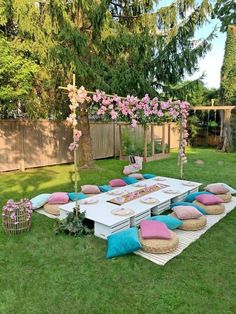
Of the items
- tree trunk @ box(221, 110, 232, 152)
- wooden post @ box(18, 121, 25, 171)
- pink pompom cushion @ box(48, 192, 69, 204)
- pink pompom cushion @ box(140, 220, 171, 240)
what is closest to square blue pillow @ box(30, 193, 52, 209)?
pink pompom cushion @ box(48, 192, 69, 204)

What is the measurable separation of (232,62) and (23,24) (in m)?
11.5

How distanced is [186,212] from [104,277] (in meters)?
1.81

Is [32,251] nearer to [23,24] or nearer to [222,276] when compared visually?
[222,276]

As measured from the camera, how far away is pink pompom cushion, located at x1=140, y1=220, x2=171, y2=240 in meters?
3.52

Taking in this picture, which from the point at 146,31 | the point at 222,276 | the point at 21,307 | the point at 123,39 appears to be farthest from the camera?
the point at 146,31

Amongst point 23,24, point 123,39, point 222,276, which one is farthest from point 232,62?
point 222,276

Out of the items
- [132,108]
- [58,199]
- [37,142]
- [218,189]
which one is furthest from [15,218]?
[37,142]

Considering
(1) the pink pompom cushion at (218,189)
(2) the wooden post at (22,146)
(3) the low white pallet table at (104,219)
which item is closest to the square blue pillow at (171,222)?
(3) the low white pallet table at (104,219)

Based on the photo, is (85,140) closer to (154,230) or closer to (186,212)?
(186,212)

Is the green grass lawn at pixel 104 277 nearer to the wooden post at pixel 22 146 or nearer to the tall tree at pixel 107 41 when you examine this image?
the tall tree at pixel 107 41

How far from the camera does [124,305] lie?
8.43 ft

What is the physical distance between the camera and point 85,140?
889 cm

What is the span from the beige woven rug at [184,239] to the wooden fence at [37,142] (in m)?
6.42

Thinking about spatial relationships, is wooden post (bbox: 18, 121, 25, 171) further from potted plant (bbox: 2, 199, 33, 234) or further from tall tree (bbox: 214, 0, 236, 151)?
tall tree (bbox: 214, 0, 236, 151)
